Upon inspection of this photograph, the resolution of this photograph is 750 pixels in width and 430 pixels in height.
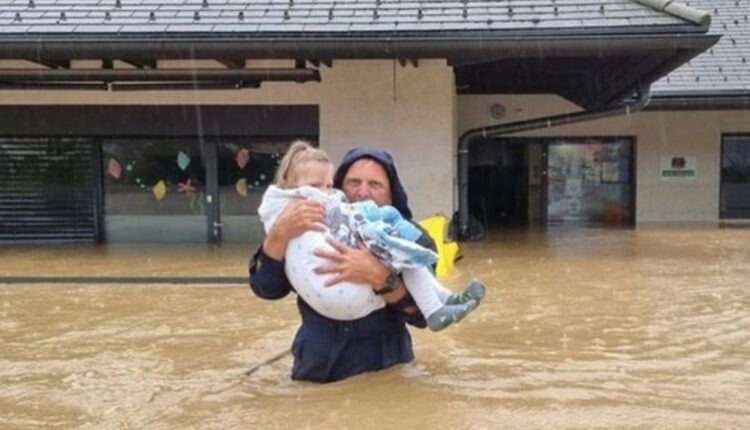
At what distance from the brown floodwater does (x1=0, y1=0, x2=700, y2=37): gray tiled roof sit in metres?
2.93

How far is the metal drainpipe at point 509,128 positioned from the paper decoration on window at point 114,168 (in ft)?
17.2

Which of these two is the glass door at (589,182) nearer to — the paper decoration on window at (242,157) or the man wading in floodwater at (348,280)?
the paper decoration on window at (242,157)

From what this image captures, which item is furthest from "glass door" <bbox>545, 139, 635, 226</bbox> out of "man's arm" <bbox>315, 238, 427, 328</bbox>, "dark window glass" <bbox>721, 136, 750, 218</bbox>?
"man's arm" <bbox>315, 238, 427, 328</bbox>

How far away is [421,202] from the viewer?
10.9m

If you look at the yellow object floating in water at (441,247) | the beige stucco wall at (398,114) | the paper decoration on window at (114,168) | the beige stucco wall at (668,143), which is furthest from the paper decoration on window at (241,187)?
the beige stucco wall at (668,143)

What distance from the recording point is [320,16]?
9695mm

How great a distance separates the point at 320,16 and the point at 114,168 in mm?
4477

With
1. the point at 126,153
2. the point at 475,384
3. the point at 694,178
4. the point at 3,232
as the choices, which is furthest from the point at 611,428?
the point at 694,178

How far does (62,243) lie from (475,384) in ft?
32.5

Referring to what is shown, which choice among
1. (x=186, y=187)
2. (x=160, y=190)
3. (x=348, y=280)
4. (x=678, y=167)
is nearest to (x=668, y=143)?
(x=678, y=167)

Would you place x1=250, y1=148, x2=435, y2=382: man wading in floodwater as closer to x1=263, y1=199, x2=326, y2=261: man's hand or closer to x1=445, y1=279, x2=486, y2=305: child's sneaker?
x1=263, y1=199, x2=326, y2=261: man's hand

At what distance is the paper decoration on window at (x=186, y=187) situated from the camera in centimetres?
1210

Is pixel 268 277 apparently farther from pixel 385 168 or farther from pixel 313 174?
pixel 385 168

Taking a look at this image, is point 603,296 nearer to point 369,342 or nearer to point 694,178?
point 369,342
